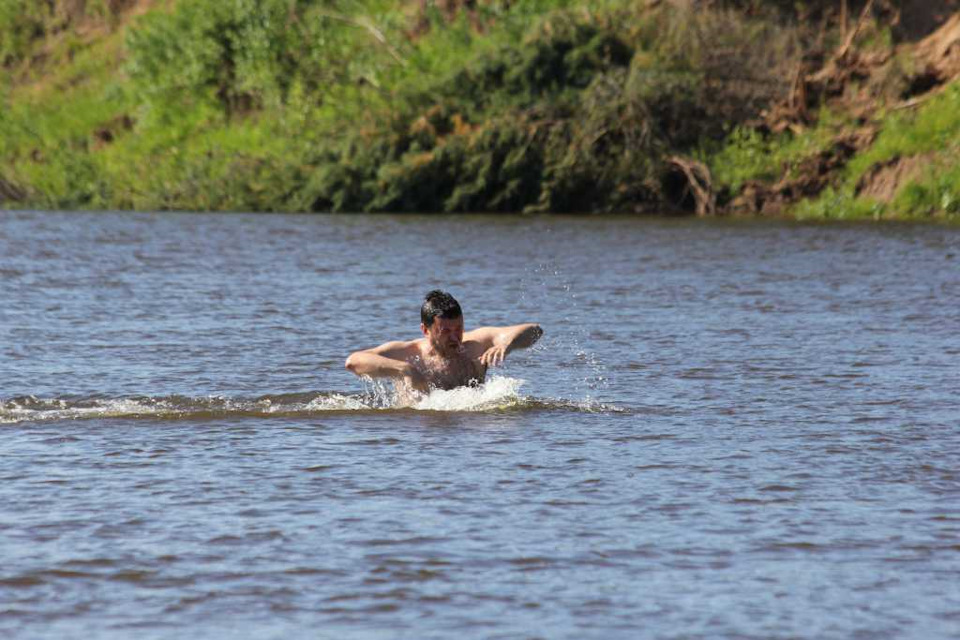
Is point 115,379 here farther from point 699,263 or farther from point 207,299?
point 699,263

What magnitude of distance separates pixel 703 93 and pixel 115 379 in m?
23.2

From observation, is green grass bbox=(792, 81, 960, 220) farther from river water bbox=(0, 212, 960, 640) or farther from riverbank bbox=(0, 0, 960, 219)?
river water bbox=(0, 212, 960, 640)

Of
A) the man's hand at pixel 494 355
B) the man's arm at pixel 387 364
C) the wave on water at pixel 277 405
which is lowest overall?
the wave on water at pixel 277 405

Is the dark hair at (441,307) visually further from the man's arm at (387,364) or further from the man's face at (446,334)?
the man's arm at (387,364)

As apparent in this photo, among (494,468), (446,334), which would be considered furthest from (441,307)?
(494,468)

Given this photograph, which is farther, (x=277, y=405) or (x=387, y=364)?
(x=277, y=405)

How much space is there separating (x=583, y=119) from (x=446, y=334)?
928 inches

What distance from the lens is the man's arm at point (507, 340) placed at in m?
10.6

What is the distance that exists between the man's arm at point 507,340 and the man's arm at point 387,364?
47 cm

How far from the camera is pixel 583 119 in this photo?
112ft

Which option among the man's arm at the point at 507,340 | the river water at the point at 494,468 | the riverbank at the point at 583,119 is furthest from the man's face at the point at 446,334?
the riverbank at the point at 583,119

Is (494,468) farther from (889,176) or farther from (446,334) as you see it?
(889,176)

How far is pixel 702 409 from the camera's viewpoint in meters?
11.4

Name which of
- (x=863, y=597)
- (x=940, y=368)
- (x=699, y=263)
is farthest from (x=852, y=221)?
(x=863, y=597)
